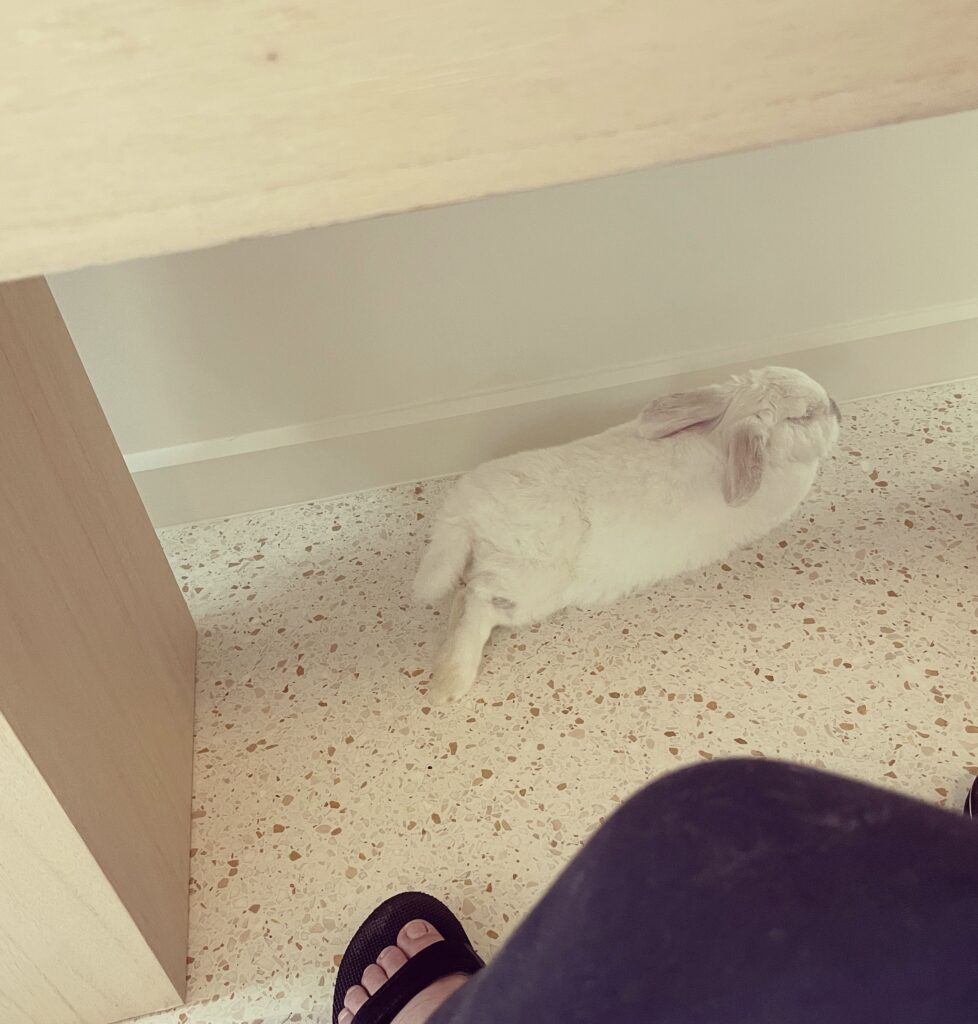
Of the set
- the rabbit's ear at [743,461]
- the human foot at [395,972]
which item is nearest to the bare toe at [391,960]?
the human foot at [395,972]

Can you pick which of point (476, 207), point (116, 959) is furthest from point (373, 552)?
point (116, 959)

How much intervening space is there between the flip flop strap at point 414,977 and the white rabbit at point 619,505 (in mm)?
314

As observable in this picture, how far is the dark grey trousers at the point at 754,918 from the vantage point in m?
0.36

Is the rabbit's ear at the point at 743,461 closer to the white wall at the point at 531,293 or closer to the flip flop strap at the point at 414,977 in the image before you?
the white wall at the point at 531,293

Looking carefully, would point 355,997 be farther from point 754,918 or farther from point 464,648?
point 754,918

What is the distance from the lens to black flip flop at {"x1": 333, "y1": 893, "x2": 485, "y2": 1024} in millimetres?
Answer: 839

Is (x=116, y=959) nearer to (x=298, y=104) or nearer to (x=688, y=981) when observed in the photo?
(x=688, y=981)

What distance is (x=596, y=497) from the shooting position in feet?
3.69

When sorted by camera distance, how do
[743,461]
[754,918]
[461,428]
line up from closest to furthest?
[754,918] < [743,461] < [461,428]

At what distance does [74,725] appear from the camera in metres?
0.71

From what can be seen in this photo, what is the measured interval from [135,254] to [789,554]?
42.9 inches

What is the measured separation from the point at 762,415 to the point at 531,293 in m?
0.37

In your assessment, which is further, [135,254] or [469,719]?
[469,719]

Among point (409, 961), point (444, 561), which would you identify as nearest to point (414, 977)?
point (409, 961)
